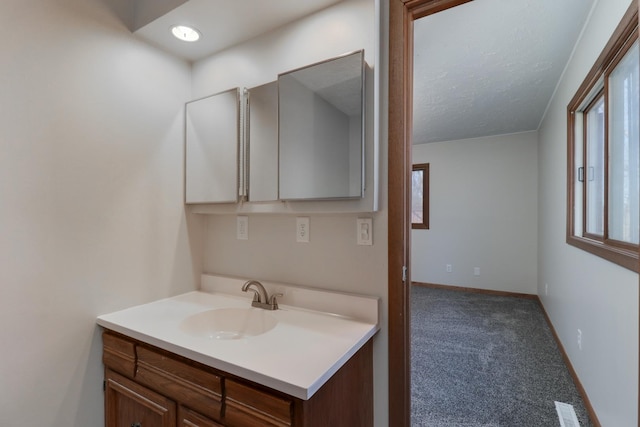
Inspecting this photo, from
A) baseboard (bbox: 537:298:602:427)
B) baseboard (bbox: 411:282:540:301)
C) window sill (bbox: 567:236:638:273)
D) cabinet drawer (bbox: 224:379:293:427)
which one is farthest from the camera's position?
baseboard (bbox: 411:282:540:301)

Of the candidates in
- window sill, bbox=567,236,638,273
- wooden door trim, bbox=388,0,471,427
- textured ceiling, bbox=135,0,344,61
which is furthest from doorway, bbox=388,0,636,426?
window sill, bbox=567,236,638,273

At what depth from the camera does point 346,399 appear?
1.02 metres

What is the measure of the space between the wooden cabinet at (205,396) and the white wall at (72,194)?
0.53ft

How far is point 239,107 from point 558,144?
3021 millimetres

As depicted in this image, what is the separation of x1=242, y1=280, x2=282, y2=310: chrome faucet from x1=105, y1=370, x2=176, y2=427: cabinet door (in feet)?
1.63

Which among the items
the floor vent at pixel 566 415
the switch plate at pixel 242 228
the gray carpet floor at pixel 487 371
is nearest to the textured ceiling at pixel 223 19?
the switch plate at pixel 242 228

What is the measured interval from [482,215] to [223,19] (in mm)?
4420

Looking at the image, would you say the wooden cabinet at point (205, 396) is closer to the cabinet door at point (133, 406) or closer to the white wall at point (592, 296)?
the cabinet door at point (133, 406)

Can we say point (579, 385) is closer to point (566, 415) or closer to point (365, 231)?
point (566, 415)

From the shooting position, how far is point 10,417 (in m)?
1.08

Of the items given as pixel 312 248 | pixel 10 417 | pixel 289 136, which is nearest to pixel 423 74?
pixel 289 136

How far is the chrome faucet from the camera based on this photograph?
4.63 feet

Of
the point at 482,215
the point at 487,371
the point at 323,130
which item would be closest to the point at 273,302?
the point at 323,130

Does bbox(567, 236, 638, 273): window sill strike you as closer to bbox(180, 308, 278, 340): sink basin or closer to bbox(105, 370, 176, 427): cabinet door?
bbox(180, 308, 278, 340): sink basin
